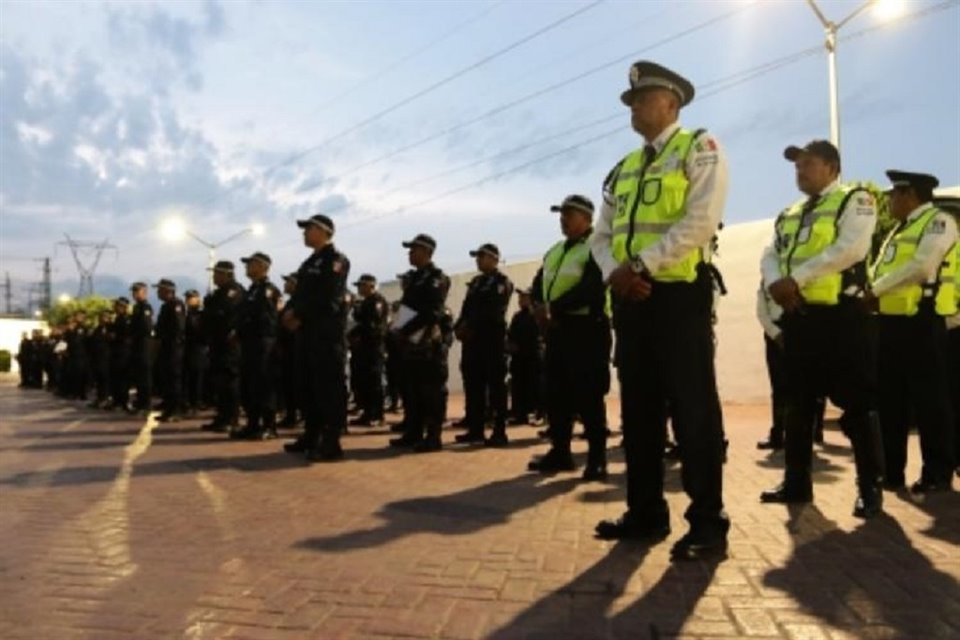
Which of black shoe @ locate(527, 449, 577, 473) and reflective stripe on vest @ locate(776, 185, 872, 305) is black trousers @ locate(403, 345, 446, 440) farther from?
reflective stripe on vest @ locate(776, 185, 872, 305)

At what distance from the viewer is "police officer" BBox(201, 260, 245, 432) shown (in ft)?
35.1

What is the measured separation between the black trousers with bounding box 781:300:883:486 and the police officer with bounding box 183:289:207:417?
368 inches

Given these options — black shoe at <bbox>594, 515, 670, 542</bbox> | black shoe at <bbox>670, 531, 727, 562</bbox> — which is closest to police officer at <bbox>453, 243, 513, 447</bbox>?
black shoe at <bbox>594, 515, 670, 542</bbox>

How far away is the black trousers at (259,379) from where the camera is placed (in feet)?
31.5

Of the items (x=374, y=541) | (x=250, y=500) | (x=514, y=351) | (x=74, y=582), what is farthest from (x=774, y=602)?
(x=514, y=351)

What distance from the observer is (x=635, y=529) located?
4215 millimetres

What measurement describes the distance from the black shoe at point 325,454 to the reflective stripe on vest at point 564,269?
7.99 ft

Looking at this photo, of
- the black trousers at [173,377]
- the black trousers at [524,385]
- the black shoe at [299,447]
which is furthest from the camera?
the black trousers at [173,377]

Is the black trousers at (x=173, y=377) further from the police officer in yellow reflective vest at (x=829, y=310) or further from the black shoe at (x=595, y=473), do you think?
the police officer in yellow reflective vest at (x=829, y=310)

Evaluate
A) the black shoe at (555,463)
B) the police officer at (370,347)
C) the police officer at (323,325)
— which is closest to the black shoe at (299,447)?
the police officer at (323,325)

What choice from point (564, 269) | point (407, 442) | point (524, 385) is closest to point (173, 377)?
point (524, 385)

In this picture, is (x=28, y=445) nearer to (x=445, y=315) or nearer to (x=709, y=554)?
(x=445, y=315)

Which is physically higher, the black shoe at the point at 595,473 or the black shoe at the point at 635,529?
the black shoe at the point at 595,473

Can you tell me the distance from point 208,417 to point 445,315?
6105mm
